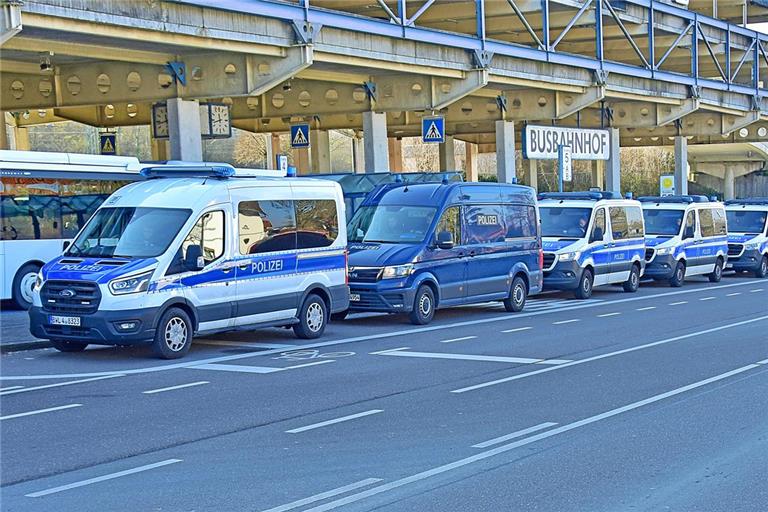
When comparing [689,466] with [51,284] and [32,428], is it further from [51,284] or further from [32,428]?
[51,284]

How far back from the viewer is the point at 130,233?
48.3 ft

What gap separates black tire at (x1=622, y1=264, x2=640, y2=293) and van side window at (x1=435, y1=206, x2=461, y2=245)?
8.25 m

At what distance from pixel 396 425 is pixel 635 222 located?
1798cm

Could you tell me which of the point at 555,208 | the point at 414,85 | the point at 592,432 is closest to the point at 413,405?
the point at 592,432

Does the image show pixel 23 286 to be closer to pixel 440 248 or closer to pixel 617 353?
pixel 440 248

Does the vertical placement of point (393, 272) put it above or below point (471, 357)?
above

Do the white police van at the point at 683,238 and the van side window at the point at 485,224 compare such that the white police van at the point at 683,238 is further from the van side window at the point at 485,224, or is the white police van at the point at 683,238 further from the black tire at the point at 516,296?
the van side window at the point at 485,224

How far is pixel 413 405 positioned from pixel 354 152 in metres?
48.3

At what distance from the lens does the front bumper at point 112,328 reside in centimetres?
1369

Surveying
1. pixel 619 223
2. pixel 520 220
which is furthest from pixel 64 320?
pixel 619 223

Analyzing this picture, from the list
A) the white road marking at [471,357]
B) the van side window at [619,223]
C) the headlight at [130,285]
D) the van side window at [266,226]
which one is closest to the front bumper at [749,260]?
the van side window at [619,223]

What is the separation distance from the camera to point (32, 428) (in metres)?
9.73

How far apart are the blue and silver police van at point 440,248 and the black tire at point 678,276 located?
8186 millimetres

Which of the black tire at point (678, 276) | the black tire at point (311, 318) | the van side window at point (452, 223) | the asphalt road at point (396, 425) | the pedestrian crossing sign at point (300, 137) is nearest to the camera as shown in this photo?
the asphalt road at point (396, 425)
